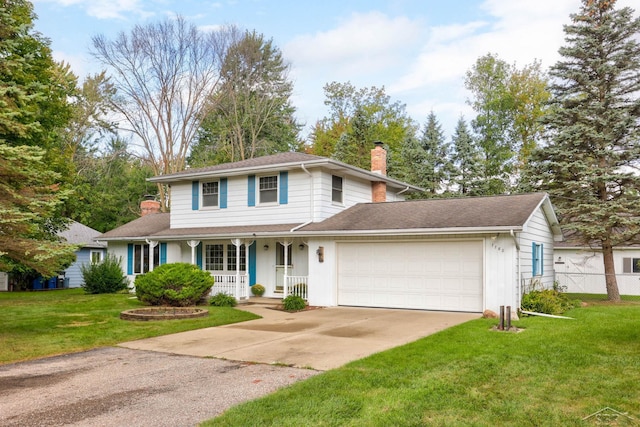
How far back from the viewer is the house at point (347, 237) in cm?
1411

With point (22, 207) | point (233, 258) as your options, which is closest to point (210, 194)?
point (233, 258)

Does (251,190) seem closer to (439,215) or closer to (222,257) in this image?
(222,257)

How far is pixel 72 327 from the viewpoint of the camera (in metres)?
12.0

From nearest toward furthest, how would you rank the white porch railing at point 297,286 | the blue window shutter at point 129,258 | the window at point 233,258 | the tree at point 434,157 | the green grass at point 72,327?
the green grass at point 72,327 < the white porch railing at point 297,286 < the window at point 233,258 < the blue window shutter at point 129,258 < the tree at point 434,157

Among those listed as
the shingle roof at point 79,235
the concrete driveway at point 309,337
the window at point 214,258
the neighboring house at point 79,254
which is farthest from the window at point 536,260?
the neighboring house at point 79,254

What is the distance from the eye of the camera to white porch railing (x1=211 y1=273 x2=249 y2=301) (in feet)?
57.1

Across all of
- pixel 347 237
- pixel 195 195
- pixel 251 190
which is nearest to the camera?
pixel 347 237

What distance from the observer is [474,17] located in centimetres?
1830

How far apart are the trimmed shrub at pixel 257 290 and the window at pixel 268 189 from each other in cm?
312

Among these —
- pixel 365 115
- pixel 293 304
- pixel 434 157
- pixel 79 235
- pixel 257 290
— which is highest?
pixel 365 115

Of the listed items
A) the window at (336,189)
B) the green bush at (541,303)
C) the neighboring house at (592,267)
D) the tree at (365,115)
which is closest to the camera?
the green bush at (541,303)

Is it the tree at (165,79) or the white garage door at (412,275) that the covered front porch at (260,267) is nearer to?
the white garage door at (412,275)

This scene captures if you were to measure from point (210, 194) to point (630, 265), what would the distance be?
1881cm

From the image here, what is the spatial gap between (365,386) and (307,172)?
11676 millimetres
